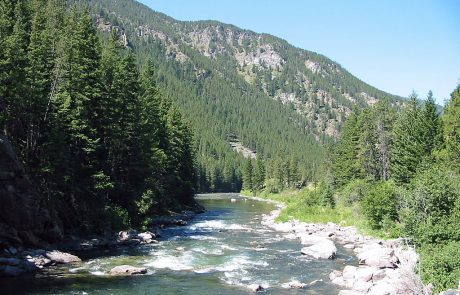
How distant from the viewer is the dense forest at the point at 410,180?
29891mm

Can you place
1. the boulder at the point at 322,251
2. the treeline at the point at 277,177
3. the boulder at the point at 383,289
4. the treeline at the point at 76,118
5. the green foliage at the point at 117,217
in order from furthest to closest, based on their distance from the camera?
the treeline at the point at 277,177 → the green foliage at the point at 117,217 → the treeline at the point at 76,118 → the boulder at the point at 322,251 → the boulder at the point at 383,289

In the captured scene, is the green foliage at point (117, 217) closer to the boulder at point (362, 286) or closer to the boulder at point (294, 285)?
the boulder at point (294, 285)

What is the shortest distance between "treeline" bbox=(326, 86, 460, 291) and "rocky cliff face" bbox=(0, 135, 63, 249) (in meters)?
29.1

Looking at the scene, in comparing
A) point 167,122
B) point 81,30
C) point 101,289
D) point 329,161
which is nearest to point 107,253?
point 101,289

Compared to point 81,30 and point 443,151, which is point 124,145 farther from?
point 443,151

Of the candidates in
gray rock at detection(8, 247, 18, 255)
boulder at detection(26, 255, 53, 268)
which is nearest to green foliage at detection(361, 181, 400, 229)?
boulder at detection(26, 255, 53, 268)

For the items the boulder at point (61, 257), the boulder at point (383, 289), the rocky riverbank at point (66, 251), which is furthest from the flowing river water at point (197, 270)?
the boulder at point (383, 289)

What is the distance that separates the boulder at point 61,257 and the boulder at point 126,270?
14.4 ft

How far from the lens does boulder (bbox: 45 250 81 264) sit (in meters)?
32.8

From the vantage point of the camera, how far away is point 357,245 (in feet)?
144

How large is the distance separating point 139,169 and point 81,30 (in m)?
18.0

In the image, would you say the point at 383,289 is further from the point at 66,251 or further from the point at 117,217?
the point at 117,217

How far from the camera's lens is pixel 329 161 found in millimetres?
112312

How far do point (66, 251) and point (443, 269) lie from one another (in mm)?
29255
